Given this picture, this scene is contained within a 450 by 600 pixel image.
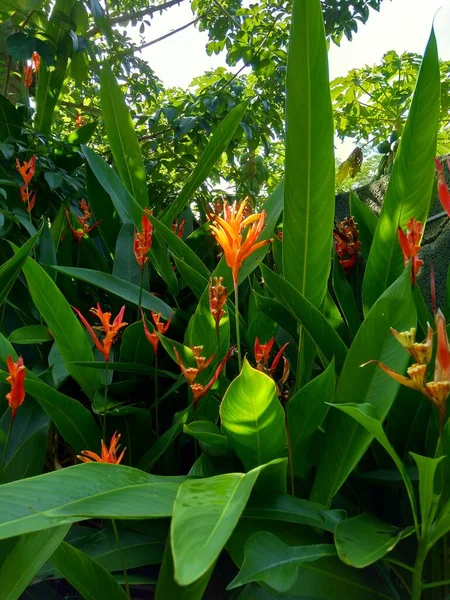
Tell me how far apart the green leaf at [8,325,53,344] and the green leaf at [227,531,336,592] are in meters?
0.50

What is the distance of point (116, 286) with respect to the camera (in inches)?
32.6

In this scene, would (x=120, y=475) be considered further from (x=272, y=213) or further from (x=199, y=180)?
(x=199, y=180)

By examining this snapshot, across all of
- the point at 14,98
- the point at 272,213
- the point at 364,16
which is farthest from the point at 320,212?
the point at 364,16

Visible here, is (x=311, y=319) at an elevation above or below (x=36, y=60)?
below

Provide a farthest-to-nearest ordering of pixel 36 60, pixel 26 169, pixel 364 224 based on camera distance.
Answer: pixel 36 60, pixel 26 169, pixel 364 224

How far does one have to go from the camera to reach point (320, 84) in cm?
60

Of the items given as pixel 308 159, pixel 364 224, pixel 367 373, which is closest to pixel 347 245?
pixel 364 224

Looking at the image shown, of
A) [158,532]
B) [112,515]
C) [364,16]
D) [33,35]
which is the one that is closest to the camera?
[112,515]

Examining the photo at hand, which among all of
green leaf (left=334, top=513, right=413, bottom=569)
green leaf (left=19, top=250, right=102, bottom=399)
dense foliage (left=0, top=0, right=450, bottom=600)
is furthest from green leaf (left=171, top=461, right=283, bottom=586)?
green leaf (left=19, top=250, right=102, bottom=399)

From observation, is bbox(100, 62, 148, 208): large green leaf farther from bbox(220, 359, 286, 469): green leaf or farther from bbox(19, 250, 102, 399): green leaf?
bbox(220, 359, 286, 469): green leaf

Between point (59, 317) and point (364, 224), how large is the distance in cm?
58

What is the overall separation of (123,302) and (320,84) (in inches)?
22.2

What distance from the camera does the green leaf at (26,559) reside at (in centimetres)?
46

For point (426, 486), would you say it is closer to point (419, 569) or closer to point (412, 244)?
point (419, 569)
